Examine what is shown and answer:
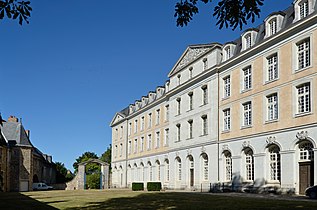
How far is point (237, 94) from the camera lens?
29734 mm

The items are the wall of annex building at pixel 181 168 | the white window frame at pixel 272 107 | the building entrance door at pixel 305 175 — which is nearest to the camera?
the building entrance door at pixel 305 175

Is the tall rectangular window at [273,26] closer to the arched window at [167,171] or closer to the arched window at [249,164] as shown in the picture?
the arched window at [249,164]

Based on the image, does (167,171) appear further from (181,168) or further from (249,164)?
(249,164)

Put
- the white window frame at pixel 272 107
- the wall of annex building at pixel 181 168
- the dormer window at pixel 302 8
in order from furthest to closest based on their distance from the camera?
1. the wall of annex building at pixel 181 168
2. the white window frame at pixel 272 107
3. the dormer window at pixel 302 8

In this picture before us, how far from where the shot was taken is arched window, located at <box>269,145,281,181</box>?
2528 cm

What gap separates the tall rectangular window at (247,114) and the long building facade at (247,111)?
7 cm

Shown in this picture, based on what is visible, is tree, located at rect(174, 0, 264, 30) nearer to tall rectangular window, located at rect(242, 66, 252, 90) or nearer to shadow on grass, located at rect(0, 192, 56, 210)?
shadow on grass, located at rect(0, 192, 56, 210)

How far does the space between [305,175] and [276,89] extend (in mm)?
5340

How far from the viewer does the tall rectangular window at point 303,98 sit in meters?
23.1

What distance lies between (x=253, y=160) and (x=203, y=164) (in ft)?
25.2

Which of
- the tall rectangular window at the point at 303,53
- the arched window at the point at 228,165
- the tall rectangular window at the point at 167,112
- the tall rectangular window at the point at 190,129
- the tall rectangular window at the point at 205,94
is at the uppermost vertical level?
the tall rectangular window at the point at 303,53

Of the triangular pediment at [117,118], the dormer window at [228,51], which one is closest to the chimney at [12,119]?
the triangular pediment at [117,118]

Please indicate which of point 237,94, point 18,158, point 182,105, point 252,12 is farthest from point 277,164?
point 18,158

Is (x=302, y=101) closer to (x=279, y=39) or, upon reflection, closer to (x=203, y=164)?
(x=279, y=39)
